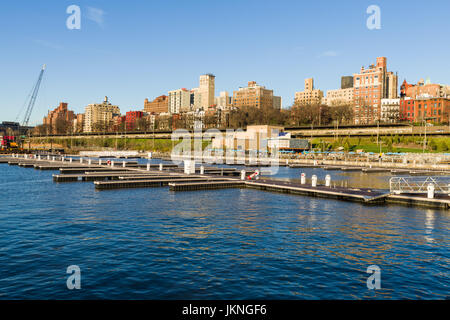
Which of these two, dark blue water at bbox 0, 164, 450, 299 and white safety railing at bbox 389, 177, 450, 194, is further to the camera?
white safety railing at bbox 389, 177, 450, 194

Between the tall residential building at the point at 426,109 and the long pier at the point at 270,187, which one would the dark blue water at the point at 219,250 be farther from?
the tall residential building at the point at 426,109

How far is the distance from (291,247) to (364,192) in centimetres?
2273

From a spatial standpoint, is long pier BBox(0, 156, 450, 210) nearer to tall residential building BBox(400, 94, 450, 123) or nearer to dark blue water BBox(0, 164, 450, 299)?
dark blue water BBox(0, 164, 450, 299)

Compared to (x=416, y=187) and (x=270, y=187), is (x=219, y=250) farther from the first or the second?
(x=416, y=187)

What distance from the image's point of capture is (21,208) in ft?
109

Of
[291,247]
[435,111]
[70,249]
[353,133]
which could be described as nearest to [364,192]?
[291,247]

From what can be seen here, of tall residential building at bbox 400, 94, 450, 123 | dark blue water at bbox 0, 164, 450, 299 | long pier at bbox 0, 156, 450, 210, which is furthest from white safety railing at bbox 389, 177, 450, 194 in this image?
tall residential building at bbox 400, 94, 450, 123

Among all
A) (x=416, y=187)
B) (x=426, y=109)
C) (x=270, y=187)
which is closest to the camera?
(x=416, y=187)

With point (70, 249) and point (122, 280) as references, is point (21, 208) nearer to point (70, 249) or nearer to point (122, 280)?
point (70, 249)

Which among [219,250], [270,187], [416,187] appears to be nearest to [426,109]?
[416,187]

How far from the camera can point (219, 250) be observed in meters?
21.0

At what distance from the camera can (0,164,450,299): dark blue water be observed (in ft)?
51.2

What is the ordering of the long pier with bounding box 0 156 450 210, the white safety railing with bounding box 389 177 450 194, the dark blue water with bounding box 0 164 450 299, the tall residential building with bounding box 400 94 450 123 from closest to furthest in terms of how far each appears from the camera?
1. the dark blue water with bounding box 0 164 450 299
2. the long pier with bounding box 0 156 450 210
3. the white safety railing with bounding box 389 177 450 194
4. the tall residential building with bounding box 400 94 450 123

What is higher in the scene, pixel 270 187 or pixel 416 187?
pixel 416 187
